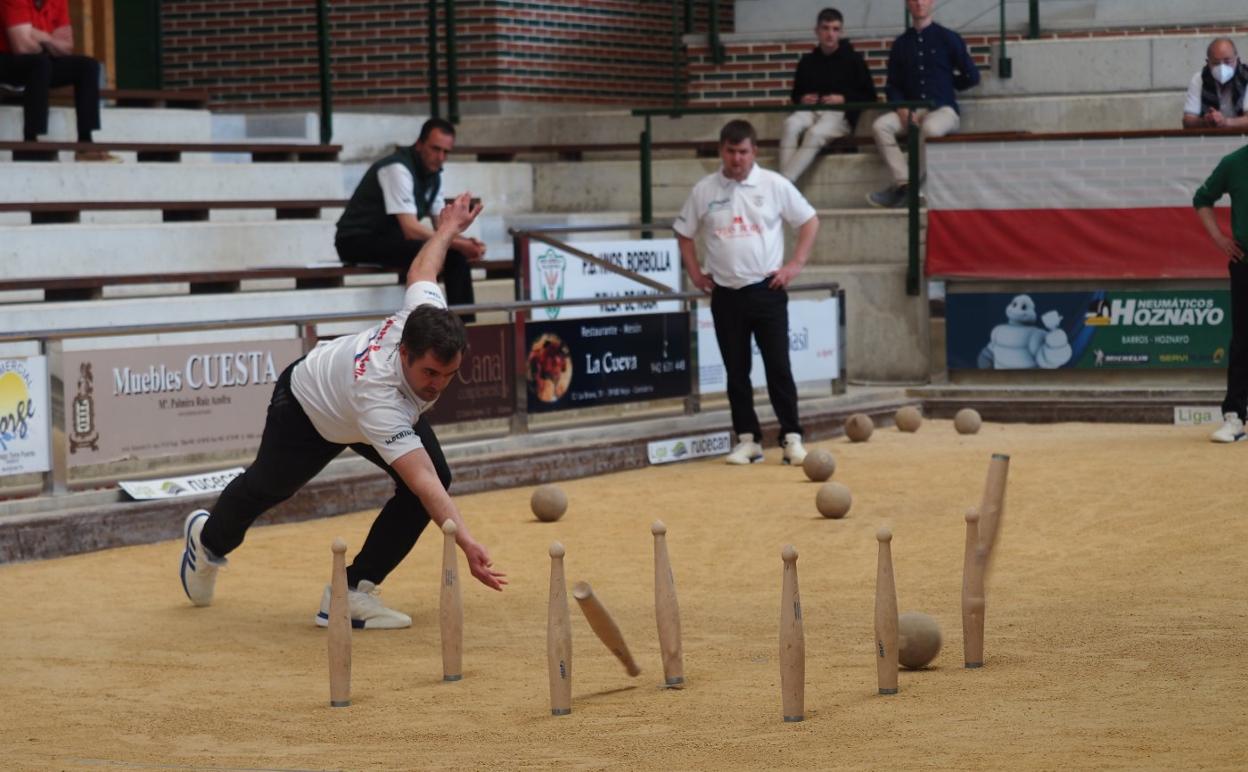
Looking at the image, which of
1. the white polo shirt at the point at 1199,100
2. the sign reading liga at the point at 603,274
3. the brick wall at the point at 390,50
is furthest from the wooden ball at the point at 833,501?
the brick wall at the point at 390,50

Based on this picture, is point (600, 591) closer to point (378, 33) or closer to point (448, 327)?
point (448, 327)

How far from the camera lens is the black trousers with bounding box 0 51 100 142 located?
48.1 feet

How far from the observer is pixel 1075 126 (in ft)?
60.5

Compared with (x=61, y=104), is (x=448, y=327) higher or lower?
lower

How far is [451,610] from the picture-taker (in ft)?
23.0

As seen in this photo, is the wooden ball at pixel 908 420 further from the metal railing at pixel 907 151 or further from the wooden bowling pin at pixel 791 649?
the wooden bowling pin at pixel 791 649

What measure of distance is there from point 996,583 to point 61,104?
11.0 m

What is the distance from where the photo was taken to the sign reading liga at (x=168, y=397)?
34.6 feet

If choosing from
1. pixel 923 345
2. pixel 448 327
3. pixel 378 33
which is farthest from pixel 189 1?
pixel 448 327

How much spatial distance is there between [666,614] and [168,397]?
492 cm

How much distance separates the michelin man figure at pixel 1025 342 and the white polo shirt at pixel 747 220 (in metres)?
4.16

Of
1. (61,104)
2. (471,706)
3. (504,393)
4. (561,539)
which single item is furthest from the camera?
(61,104)

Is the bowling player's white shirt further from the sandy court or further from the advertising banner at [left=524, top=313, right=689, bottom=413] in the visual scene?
the advertising banner at [left=524, top=313, right=689, bottom=413]

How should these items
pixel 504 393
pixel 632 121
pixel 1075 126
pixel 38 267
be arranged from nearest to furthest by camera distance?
pixel 504 393
pixel 38 267
pixel 1075 126
pixel 632 121
